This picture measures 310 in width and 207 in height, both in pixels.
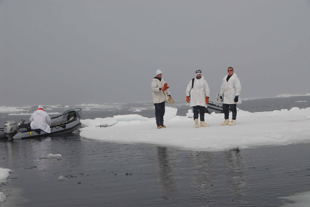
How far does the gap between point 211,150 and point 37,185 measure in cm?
425

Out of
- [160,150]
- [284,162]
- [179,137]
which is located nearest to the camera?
[284,162]

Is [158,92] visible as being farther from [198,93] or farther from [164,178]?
[164,178]

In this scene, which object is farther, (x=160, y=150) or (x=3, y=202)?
(x=160, y=150)

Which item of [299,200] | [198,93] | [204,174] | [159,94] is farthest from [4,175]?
[198,93]

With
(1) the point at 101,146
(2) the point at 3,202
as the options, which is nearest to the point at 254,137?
(1) the point at 101,146

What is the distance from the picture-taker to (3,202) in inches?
194

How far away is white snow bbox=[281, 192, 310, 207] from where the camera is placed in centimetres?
417

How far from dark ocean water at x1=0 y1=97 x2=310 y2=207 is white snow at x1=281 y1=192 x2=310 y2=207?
130mm

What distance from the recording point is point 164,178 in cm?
588

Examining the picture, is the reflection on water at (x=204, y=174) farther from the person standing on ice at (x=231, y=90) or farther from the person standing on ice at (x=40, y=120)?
the person standing on ice at (x=40, y=120)

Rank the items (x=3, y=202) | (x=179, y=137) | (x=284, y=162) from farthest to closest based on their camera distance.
Result: 1. (x=179, y=137)
2. (x=284, y=162)
3. (x=3, y=202)

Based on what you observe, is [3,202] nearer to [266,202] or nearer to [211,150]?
[266,202]

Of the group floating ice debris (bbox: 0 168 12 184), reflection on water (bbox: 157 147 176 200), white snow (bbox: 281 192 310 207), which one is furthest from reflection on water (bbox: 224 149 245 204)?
floating ice debris (bbox: 0 168 12 184)

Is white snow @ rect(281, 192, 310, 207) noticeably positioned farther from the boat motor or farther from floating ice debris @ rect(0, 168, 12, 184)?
the boat motor
